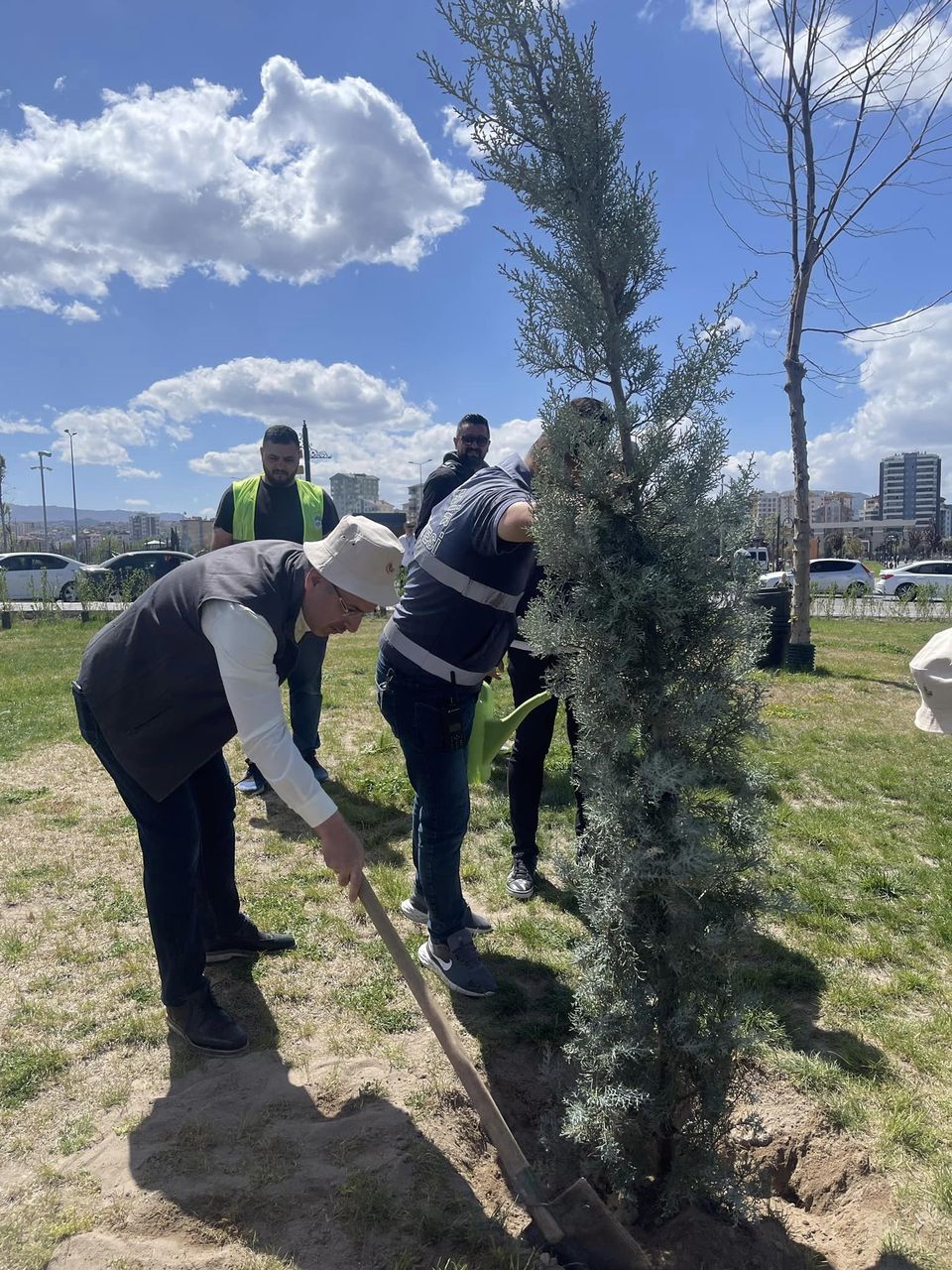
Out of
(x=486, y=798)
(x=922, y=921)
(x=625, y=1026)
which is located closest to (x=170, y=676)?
(x=625, y=1026)

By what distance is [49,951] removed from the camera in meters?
3.32

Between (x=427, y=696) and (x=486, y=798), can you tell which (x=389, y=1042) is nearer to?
(x=427, y=696)

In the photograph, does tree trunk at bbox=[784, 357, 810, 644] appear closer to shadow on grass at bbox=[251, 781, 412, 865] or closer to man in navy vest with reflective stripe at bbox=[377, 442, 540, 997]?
shadow on grass at bbox=[251, 781, 412, 865]

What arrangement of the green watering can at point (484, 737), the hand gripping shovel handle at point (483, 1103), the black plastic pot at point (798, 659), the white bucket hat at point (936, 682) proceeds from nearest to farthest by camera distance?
1. the hand gripping shovel handle at point (483, 1103)
2. the white bucket hat at point (936, 682)
3. the green watering can at point (484, 737)
4. the black plastic pot at point (798, 659)

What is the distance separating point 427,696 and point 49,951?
2044 mm

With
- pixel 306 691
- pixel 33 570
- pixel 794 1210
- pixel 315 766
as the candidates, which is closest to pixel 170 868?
pixel 794 1210

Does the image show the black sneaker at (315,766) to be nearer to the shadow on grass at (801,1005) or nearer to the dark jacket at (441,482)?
the dark jacket at (441,482)

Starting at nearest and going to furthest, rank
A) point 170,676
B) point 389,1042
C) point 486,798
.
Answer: point 170,676
point 389,1042
point 486,798

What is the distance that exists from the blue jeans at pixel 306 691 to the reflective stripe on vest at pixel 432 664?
202cm

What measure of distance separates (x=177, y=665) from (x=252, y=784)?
2947 millimetres

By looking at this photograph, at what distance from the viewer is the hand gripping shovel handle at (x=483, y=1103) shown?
1.99 m

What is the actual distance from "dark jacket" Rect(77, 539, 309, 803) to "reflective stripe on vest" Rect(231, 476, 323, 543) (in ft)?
7.36

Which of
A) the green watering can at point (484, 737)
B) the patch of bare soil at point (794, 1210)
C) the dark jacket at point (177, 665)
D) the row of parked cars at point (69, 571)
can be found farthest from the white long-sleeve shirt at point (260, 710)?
the row of parked cars at point (69, 571)

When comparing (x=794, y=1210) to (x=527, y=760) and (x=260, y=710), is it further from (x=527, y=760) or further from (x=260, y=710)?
(x=260, y=710)
